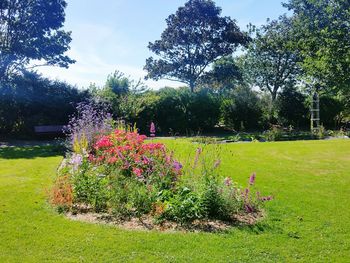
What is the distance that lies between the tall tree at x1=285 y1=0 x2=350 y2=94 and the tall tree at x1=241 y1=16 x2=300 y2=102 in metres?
10.6

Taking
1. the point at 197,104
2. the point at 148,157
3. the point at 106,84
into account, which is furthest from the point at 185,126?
the point at 148,157

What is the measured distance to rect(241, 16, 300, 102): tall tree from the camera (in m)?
28.8

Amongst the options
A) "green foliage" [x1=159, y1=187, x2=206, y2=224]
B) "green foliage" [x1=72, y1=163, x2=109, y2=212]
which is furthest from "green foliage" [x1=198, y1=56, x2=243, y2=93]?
"green foliage" [x1=159, y1=187, x2=206, y2=224]

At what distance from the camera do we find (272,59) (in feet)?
99.7

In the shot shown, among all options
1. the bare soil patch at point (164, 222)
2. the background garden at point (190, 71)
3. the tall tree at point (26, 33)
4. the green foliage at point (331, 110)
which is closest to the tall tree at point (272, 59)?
the background garden at point (190, 71)

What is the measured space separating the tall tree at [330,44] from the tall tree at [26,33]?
1335 centimetres

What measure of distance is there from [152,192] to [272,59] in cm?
2756

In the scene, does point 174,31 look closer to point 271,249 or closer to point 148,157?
point 148,157

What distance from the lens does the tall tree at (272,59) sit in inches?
1132

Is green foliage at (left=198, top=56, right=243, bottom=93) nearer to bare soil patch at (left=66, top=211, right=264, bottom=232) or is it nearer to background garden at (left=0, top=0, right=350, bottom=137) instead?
background garden at (left=0, top=0, right=350, bottom=137)

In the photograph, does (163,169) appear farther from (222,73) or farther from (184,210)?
(222,73)

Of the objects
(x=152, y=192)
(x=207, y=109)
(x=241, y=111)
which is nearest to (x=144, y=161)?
(x=152, y=192)

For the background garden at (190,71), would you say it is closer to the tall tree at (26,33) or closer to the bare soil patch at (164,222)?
the tall tree at (26,33)

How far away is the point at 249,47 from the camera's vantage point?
30.6 meters
